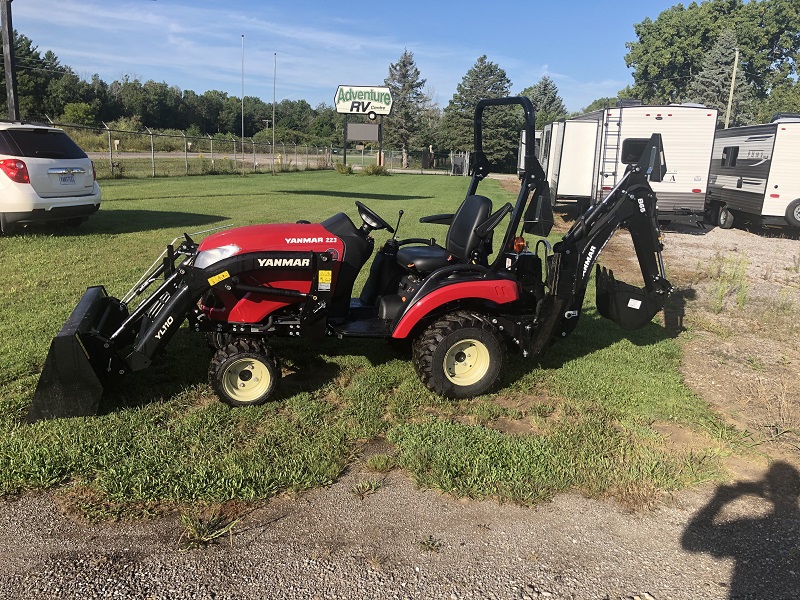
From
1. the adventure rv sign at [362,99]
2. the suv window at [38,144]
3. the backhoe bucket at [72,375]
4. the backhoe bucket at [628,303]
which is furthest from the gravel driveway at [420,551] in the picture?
the adventure rv sign at [362,99]

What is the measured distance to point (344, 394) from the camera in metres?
4.65

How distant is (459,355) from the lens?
15.5 ft

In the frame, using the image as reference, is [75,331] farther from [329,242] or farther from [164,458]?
[329,242]

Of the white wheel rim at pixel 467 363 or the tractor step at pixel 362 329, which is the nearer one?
the tractor step at pixel 362 329

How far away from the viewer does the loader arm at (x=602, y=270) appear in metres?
4.91

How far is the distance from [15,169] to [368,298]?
6.91 m

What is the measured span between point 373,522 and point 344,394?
1.61m

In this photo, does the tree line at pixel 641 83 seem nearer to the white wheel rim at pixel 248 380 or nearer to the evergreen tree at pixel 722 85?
the evergreen tree at pixel 722 85

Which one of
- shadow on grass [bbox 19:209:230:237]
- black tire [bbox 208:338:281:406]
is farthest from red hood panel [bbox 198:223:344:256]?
shadow on grass [bbox 19:209:230:237]

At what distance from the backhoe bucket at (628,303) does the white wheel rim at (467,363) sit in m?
1.55

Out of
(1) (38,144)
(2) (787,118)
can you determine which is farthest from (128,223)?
(2) (787,118)

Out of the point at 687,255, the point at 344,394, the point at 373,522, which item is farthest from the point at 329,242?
the point at 687,255

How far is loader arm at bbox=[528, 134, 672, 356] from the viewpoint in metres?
4.91

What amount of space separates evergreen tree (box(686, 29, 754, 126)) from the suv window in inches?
2486
